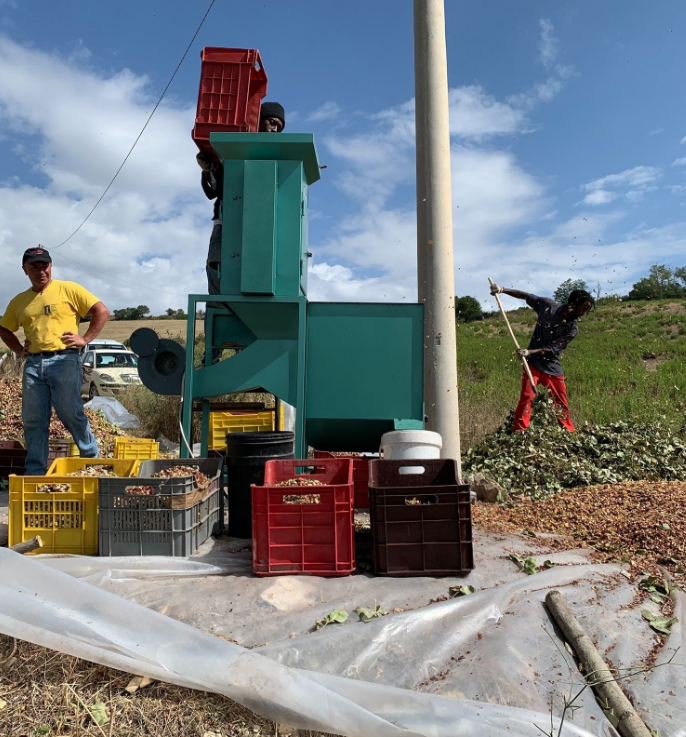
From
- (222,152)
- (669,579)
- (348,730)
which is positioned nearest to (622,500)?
(669,579)

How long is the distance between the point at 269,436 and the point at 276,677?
8.14 ft

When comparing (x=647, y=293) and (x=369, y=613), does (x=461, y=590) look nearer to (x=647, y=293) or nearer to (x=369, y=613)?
(x=369, y=613)

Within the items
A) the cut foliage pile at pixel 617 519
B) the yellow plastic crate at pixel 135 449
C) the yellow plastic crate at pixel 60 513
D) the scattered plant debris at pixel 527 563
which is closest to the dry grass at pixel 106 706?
the yellow plastic crate at pixel 60 513

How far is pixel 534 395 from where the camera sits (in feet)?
23.1

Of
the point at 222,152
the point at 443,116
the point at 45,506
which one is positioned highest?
the point at 443,116

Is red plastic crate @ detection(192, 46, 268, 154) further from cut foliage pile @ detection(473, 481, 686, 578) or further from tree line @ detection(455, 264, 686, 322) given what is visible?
tree line @ detection(455, 264, 686, 322)

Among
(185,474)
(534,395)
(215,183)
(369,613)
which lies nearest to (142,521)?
(185,474)

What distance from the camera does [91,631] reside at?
237cm

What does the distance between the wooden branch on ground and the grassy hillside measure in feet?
18.7

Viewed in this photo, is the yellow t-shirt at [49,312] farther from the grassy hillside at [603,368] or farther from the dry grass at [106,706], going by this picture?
the grassy hillside at [603,368]

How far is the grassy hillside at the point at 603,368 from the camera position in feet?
30.0

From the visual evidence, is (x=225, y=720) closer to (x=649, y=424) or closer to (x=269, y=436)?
(x=269, y=436)

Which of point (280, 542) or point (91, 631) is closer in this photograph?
point (91, 631)

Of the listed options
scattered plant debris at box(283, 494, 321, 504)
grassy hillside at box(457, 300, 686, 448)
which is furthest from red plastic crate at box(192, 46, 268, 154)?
grassy hillside at box(457, 300, 686, 448)
